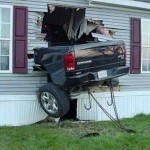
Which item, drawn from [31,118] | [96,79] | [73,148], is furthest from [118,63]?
[73,148]

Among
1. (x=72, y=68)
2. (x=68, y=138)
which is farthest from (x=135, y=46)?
(x=68, y=138)

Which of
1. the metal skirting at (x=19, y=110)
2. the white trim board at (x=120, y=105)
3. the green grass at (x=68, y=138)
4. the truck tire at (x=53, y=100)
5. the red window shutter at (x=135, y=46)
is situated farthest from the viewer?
the red window shutter at (x=135, y=46)

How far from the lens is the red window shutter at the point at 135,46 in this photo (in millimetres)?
13031

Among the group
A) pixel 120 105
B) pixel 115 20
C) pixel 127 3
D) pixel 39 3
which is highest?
pixel 127 3

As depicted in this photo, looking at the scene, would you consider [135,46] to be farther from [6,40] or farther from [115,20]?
[6,40]

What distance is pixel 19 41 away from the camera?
425 inches

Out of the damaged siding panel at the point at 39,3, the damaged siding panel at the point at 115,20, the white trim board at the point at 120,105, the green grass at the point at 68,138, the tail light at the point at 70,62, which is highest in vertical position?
the damaged siding panel at the point at 39,3

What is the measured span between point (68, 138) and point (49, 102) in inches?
67.8

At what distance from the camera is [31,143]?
348 inches

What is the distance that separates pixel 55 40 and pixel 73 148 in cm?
503

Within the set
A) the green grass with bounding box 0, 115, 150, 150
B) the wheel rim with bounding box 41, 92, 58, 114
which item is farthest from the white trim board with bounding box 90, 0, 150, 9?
the green grass with bounding box 0, 115, 150, 150

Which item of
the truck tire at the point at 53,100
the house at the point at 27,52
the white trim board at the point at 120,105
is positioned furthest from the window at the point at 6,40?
the white trim board at the point at 120,105

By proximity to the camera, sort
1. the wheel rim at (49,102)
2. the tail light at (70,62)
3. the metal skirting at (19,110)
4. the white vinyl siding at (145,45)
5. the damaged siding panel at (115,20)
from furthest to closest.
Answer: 1. the white vinyl siding at (145,45)
2. the damaged siding panel at (115,20)
3. the metal skirting at (19,110)
4. the wheel rim at (49,102)
5. the tail light at (70,62)

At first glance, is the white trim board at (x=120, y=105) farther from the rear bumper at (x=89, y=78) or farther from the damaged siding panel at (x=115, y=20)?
the rear bumper at (x=89, y=78)
